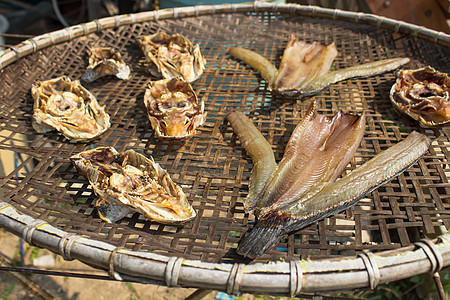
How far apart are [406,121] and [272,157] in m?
0.90

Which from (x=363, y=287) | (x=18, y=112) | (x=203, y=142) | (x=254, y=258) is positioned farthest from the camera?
(x=18, y=112)

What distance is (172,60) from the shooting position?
2598 mm

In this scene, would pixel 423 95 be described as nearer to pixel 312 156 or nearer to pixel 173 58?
pixel 312 156

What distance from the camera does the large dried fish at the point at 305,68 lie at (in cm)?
235

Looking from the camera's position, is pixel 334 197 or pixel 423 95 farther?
pixel 423 95

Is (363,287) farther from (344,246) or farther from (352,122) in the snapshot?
(352,122)

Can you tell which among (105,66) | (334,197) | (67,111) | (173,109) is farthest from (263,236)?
(105,66)

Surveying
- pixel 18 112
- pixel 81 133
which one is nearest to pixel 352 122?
pixel 81 133

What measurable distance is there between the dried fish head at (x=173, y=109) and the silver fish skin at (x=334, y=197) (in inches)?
30.6

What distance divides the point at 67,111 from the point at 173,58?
86cm

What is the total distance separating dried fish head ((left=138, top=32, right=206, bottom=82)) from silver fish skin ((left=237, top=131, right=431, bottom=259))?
136 cm

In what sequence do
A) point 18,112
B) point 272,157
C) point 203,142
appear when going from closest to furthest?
1. point 272,157
2. point 203,142
3. point 18,112

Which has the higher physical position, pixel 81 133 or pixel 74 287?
pixel 81 133

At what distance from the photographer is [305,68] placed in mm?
2500
